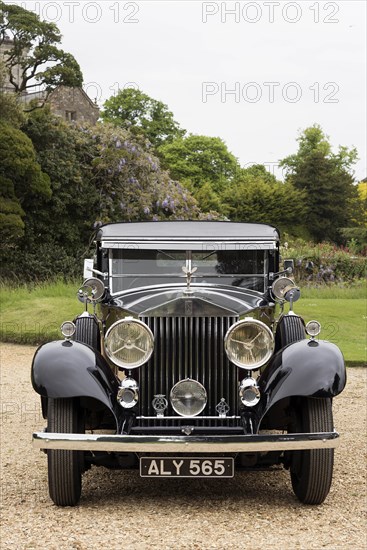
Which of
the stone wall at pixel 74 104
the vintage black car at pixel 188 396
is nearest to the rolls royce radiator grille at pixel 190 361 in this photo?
the vintage black car at pixel 188 396

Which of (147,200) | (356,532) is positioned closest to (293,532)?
(356,532)

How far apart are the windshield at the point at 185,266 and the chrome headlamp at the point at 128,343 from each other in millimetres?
1060

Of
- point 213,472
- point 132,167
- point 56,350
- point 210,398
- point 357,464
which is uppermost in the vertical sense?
point 132,167

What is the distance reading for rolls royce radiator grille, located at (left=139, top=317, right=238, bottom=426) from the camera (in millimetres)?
5383

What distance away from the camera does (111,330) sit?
536cm

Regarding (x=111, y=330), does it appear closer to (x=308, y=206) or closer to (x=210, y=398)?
(x=210, y=398)

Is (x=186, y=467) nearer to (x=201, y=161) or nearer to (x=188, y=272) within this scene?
(x=188, y=272)

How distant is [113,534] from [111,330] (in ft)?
4.41

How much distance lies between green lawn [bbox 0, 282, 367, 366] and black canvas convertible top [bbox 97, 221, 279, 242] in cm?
630

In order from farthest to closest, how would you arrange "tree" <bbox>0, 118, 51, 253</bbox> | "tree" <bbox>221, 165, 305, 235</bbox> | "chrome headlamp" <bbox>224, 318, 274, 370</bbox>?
"tree" <bbox>221, 165, 305, 235</bbox> → "tree" <bbox>0, 118, 51, 253</bbox> → "chrome headlamp" <bbox>224, 318, 274, 370</bbox>

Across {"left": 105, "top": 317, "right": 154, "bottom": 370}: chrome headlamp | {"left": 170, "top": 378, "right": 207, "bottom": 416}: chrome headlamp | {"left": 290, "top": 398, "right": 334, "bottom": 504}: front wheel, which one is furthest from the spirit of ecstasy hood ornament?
{"left": 290, "top": 398, "right": 334, "bottom": 504}: front wheel

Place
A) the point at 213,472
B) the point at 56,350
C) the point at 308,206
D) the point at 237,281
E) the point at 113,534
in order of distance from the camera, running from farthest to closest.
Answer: the point at 308,206, the point at 237,281, the point at 56,350, the point at 213,472, the point at 113,534

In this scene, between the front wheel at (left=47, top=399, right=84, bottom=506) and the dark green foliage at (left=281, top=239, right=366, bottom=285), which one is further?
the dark green foliage at (left=281, top=239, right=366, bottom=285)

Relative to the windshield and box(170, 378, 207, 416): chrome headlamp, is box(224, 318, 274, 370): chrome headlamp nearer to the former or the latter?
box(170, 378, 207, 416): chrome headlamp
